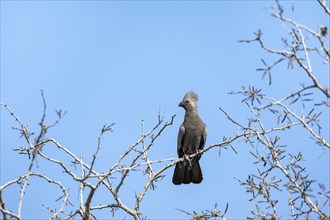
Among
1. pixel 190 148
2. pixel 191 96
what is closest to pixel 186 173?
pixel 190 148

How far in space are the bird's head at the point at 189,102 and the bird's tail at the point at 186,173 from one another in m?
1.04

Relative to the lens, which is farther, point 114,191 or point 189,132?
point 189,132

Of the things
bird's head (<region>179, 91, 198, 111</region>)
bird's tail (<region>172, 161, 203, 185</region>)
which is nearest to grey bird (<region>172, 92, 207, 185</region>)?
bird's tail (<region>172, 161, 203, 185</region>)

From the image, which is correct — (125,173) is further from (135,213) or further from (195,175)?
(195,175)

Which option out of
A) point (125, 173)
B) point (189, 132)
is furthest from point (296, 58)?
point (189, 132)

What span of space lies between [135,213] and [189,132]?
448 centimetres

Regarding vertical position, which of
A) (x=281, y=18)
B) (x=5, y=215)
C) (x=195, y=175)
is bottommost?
(x=5, y=215)

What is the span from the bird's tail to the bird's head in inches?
40.9

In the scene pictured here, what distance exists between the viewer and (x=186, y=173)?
10.1 metres

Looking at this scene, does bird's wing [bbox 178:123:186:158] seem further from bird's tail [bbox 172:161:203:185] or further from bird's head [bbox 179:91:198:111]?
bird's head [bbox 179:91:198:111]

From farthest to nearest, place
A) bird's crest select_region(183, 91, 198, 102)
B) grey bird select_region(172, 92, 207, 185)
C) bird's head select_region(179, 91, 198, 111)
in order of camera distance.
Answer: bird's crest select_region(183, 91, 198, 102) → bird's head select_region(179, 91, 198, 111) → grey bird select_region(172, 92, 207, 185)

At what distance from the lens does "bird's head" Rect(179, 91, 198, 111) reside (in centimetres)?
1058

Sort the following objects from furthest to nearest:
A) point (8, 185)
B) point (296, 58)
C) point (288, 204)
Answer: point (288, 204), point (8, 185), point (296, 58)

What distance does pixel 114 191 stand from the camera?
592 cm
